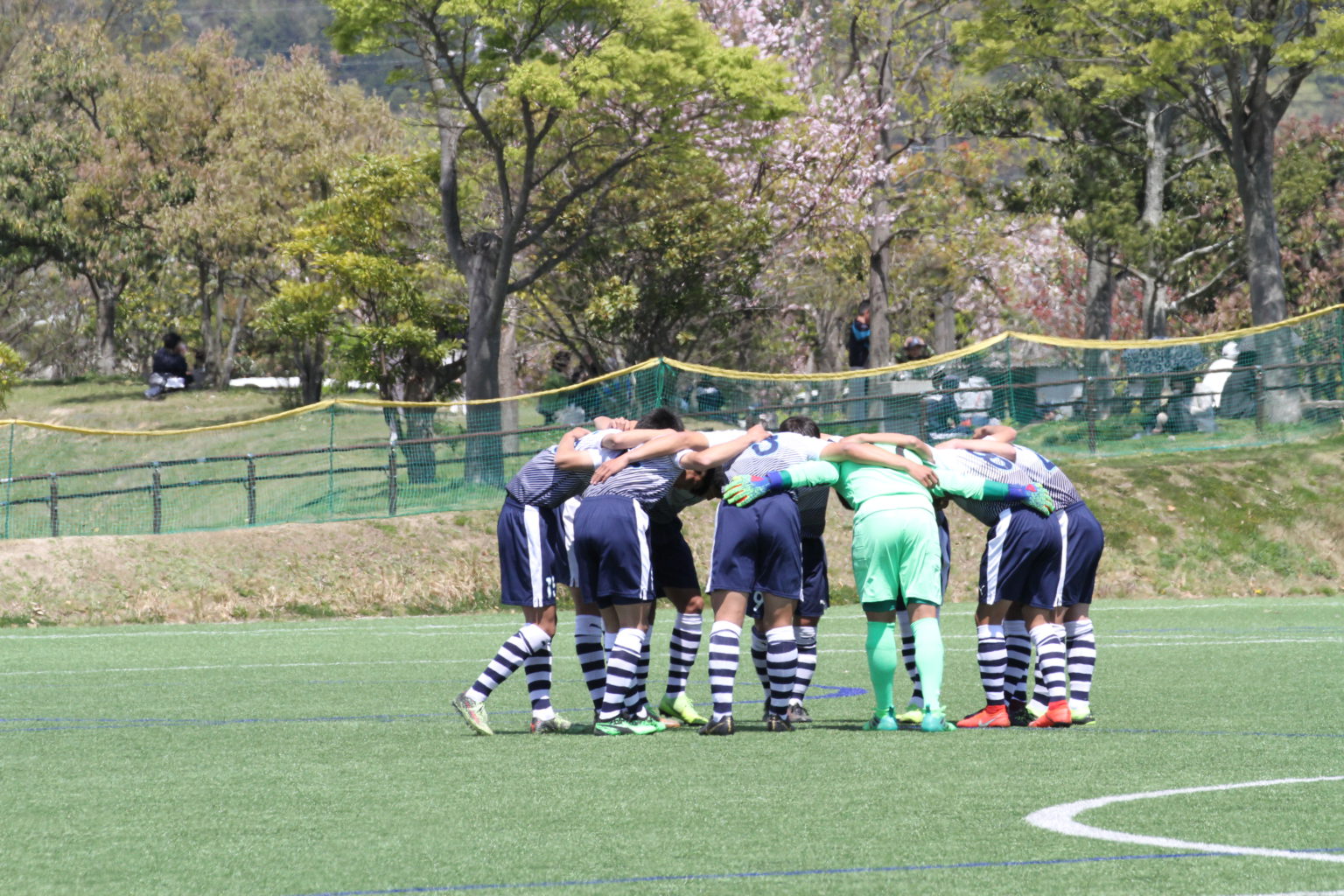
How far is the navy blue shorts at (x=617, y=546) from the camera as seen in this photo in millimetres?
9031

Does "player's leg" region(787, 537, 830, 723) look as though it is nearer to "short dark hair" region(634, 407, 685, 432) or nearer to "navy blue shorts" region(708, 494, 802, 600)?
"navy blue shorts" region(708, 494, 802, 600)

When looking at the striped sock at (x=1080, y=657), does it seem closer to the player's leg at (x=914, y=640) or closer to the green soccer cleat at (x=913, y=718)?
the player's leg at (x=914, y=640)

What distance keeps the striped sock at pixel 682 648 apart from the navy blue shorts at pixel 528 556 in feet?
2.64

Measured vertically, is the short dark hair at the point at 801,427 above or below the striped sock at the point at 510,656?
above

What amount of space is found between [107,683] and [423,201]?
24.4m

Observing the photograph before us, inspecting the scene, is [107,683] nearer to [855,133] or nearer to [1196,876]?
[1196,876]

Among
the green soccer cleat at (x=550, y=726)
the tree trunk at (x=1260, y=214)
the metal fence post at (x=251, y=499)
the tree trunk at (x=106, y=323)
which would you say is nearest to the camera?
the green soccer cleat at (x=550, y=726)

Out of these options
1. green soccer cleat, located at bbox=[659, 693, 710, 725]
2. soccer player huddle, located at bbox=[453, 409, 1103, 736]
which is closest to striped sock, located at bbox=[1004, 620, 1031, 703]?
soccer player huddle, located at bbox=[453, 409, 1103, 736]

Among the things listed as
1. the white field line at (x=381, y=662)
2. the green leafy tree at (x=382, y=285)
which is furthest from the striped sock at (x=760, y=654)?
the green leafy tree at (x=382, y=285)

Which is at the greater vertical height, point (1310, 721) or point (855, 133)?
point (855, 133)

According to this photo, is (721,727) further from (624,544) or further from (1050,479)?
(1050,479)

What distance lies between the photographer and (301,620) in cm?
2092

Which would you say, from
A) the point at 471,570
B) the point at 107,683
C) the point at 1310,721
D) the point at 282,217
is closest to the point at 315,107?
the point at 282,217

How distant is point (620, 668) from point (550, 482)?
107 cm
